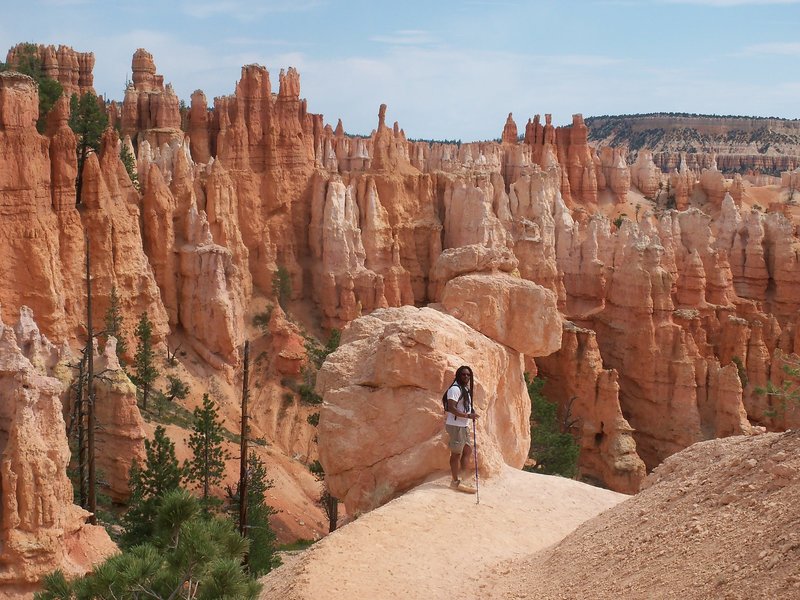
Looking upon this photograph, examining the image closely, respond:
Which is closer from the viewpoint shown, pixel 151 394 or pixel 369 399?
pixel 369 399

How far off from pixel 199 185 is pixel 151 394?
1024 centimetres

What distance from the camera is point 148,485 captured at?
2319cm

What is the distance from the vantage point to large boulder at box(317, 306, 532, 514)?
11.9m

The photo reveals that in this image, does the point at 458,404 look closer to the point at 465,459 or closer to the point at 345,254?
the point at 465,459

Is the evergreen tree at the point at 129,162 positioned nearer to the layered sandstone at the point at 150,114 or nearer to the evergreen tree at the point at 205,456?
the layered sandstone at the point at 150,114

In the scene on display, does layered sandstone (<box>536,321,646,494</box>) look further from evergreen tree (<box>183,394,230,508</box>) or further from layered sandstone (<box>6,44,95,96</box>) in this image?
layered sandstone (<box>6,44,95,96</box>)

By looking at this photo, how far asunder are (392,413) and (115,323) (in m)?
18.4

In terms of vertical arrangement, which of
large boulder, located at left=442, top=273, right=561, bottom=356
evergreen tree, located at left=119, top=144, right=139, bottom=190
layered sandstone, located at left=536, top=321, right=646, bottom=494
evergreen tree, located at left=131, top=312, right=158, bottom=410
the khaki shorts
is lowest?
layered sandstone, located at left=536, top=321, right=646, bottom=494

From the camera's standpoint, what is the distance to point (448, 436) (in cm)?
1162

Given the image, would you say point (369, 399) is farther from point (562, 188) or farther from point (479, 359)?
point (562, 188)

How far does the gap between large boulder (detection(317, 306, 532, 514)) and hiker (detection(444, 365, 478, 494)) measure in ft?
1.48

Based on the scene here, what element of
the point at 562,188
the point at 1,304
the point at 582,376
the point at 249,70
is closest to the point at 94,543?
the point at 1,304

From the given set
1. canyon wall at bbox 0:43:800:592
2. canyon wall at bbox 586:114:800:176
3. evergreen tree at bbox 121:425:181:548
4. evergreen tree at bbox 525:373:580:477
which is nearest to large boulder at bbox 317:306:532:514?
evergreen tree at bbox 121:425:181:548

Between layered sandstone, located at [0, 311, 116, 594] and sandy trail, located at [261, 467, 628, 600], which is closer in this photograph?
sandy trail, located at [261, 467, 628, 600]
